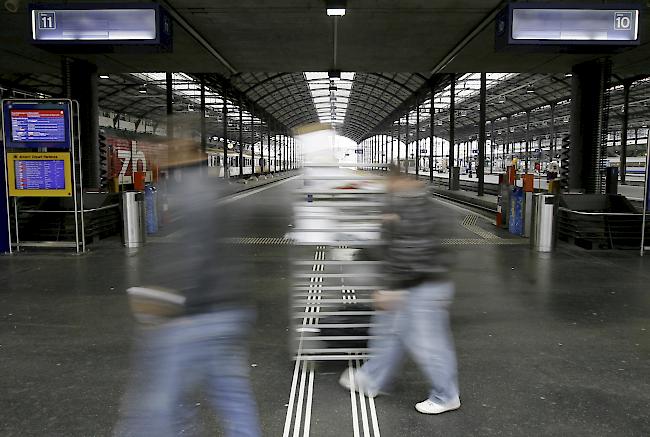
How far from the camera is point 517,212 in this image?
11328mm

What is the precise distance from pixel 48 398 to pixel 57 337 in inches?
54.5

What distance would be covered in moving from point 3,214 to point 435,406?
8.61m

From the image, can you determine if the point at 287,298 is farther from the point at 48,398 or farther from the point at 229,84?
the point at 229,84

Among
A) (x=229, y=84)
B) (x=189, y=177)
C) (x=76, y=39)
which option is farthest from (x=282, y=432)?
(x=229, y=84)

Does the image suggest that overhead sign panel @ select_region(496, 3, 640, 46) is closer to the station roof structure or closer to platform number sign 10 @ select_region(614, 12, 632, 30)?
platform number sign 10 @ select_region(614, 12, 632, 30)

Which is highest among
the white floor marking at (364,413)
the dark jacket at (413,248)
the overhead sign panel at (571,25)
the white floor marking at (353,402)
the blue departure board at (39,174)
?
the overhead sign panel at (571,25)

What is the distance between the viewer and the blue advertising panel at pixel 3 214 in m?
9.01

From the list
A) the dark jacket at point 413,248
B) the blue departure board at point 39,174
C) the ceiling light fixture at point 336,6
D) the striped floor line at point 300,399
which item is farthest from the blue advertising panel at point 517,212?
the blue departure board at point 39,174

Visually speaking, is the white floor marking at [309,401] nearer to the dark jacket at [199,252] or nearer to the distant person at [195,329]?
the distant person at [195,329]

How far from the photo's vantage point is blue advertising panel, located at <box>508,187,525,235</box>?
37.0 feet

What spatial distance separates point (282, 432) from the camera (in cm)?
318

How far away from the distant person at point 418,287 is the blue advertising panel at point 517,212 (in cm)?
866

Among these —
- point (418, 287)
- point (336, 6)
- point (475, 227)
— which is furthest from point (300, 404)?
point (475, 227)

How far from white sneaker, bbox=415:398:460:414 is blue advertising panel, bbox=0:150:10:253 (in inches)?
333
